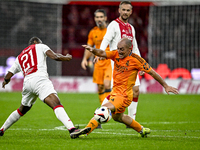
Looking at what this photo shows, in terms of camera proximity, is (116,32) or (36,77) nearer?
(36,77)

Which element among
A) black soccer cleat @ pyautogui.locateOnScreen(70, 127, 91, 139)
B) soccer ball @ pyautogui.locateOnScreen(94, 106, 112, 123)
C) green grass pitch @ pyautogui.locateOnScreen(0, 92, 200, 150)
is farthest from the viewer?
black soccer cleat @ pyautogui.locateOnScreen(70, 127, 91, 139)

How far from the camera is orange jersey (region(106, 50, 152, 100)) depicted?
5625 millimetres

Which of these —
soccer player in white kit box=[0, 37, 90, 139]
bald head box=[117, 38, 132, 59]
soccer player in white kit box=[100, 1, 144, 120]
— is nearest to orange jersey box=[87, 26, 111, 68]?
soccer player in white kit box=[100, 1, 144, 120]

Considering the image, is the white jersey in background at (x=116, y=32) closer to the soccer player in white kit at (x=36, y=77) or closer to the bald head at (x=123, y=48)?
the bald head at (x=123, y=48)

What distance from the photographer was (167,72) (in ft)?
57.6

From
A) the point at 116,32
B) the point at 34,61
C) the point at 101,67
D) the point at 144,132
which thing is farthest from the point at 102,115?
the point at 101,67

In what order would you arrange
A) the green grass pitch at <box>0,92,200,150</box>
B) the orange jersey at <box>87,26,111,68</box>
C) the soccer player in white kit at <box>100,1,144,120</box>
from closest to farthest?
1. the green grass pitch at <box>0,92,200,150</box>
2. the soccer player in white kit at <box>100,1,144,120</box>
3. the orange jersey at <box>87,26,111,68</box>

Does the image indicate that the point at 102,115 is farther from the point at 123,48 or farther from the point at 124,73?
the point at 123,48

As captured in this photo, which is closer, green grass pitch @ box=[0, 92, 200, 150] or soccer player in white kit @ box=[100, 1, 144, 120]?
green grass pitch @ box=[0, 92, 200, 150]

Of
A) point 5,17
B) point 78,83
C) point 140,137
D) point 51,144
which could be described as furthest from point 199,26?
point 51,144

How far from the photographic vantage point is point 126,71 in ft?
18.6

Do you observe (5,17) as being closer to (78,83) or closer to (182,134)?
(78,83)

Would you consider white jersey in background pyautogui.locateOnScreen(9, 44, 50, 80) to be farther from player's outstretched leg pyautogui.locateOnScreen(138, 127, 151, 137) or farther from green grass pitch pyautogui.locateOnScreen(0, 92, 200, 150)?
player's outstretched leg pyautogui.locateOnScreen(138, 127, 151, 137)

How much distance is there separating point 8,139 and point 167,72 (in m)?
12.9
